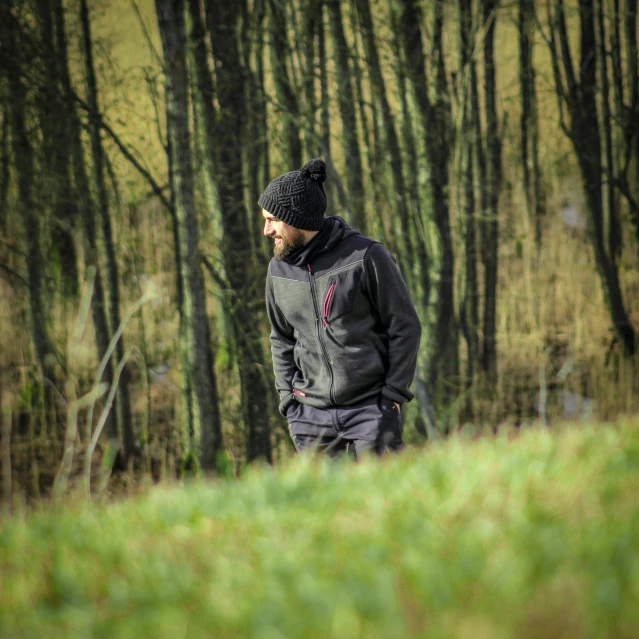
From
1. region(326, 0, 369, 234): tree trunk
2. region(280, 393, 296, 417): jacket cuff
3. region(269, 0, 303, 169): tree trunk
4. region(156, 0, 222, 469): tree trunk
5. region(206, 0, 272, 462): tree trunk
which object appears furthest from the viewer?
region(326, 0, 369, 234): tree trunk

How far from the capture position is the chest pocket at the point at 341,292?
3.61 metres

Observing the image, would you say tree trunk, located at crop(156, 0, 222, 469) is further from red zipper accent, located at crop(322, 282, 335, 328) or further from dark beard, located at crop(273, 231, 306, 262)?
red zipper accent, located at crop(322, 282, 335, 328)

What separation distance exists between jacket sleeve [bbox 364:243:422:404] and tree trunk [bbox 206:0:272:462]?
3.77 metres

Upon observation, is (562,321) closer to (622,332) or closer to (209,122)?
(622,332)

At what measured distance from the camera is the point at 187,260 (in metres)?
7.29

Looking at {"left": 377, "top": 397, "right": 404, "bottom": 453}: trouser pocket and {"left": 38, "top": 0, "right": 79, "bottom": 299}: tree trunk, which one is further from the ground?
{"left": 38, "top": 0, "right": 79, "bottom": 299}: tree trunk

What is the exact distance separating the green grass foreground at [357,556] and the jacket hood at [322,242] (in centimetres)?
143

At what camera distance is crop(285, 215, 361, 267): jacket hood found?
3.71 meters

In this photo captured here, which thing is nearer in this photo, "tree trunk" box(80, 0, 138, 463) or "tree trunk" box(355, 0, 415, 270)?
"tree trunk" box(355, 0, 415, 270)

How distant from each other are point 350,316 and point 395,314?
0.74ft

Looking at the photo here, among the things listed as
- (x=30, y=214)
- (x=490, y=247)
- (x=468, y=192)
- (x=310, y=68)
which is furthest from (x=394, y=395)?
(x=490, y=247)

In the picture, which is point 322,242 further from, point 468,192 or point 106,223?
point 468,192

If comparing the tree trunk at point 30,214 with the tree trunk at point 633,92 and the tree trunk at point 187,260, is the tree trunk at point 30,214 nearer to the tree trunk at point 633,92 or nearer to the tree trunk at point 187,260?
the tree trunk at point 187,260

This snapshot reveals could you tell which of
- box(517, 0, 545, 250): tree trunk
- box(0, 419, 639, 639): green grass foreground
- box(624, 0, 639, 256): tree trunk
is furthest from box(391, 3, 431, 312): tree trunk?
box(0, 419, 639, 639): green grass foreground
